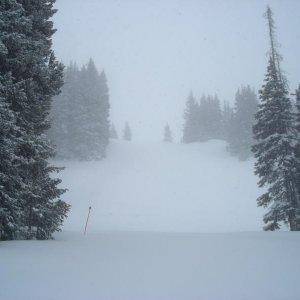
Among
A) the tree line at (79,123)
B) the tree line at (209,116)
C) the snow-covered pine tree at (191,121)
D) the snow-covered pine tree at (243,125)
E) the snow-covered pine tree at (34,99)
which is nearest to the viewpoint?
→ the snow-covered pine tree at (34,99)

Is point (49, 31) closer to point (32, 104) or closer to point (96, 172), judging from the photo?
point (32, 104)

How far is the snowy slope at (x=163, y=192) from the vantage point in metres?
34.7

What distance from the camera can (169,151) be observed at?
7331cm

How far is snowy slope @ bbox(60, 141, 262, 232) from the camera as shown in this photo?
34719mm

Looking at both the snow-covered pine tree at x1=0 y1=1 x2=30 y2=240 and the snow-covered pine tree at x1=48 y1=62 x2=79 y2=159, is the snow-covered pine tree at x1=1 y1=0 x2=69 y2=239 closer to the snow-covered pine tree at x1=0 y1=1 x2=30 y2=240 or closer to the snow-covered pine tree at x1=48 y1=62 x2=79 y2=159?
the snow-covered pine tree at x1=0 y1=1 x2=30 y2=240

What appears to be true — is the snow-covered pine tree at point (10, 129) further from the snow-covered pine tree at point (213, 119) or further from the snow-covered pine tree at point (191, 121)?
the snow-covered pine tree at point (191, 121)

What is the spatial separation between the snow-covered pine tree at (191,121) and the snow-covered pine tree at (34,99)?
79624mm

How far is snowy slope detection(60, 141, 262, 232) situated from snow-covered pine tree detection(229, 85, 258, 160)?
2548 millimetres

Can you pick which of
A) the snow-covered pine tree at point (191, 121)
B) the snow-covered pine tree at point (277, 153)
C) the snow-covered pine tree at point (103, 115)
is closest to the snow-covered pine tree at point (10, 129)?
the snow-covered pine tree at point (277, 153)

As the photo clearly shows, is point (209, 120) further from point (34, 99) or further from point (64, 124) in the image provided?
point (34, 99)

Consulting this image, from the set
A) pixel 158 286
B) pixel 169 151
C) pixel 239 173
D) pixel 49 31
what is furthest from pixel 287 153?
pixel 169 151

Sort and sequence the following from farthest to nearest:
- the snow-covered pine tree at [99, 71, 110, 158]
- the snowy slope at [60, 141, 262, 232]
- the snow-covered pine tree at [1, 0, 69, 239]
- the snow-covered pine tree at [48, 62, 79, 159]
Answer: the snow-covered pine tree at [99, 71, 110, 158], the snow-covered pine tree at [48, 62, 79, 159], the snowy slope at [60, 141, 262, 232], the snow-covered pine tree at [1, 0, 69, 239]

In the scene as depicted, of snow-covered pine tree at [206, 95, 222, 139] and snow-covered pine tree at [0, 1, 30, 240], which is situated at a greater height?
snow-covered pine tree at [206, 95, 222, 139]

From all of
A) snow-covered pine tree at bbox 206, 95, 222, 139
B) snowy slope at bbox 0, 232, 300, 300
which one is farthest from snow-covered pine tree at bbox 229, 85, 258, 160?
snowy slope at bbox 0, 232, 300, 300
